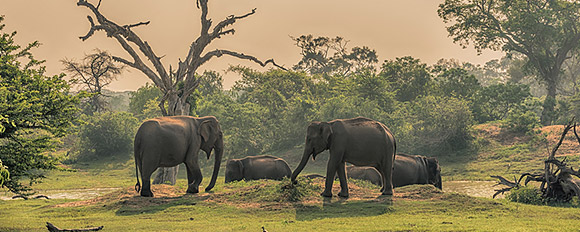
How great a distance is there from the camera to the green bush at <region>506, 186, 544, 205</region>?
55.8 feet

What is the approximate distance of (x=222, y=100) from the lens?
175 ft

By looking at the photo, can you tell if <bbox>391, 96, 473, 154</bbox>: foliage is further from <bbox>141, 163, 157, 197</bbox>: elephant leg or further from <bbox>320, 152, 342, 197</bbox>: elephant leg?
<bbox>141, 163, 157, 197</bbox>: elephant leg

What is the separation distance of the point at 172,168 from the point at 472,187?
48.2 feet

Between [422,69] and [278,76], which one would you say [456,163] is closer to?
[422,69]

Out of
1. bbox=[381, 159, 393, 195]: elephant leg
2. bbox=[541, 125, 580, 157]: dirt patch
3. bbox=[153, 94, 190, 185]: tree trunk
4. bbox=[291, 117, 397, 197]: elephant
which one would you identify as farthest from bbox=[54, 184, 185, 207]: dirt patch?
bbox=[541, 125, 580, 157]: dirt patch

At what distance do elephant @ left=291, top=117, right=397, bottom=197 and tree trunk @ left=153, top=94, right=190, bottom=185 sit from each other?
11052mm

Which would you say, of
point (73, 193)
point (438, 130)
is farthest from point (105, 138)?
point (438, 130)

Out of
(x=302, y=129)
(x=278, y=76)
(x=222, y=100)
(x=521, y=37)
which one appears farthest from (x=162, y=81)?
(x=521, y=37)

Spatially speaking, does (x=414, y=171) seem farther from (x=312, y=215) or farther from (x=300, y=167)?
(x=312, y=215)

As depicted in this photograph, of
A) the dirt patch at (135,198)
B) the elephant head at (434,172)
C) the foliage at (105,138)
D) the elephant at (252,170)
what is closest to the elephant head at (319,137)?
the dirt patch at (135,198)

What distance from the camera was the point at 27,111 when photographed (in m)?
13.4

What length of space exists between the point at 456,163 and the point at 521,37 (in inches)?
826

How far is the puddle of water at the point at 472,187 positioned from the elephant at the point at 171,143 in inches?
474

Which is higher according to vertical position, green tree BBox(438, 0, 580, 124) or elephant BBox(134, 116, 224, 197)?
green tree BBox(438, 0, 580, 124)
